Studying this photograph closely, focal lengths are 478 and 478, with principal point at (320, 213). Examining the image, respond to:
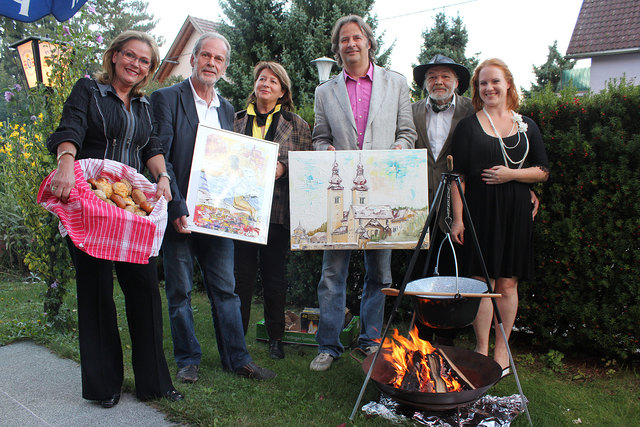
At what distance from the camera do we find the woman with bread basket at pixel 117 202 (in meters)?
2.84

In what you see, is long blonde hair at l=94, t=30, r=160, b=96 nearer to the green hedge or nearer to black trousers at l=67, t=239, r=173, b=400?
black trousers at l=67, t=239, r=173, b=400

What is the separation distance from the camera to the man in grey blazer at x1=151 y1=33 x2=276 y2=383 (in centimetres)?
335

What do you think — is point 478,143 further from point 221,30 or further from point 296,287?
point 221,30

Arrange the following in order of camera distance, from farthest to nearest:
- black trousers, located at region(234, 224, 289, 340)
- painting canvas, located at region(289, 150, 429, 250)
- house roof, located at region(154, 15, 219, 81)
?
house roof, located at region(154, 15, 219, 81) → black trousers, located at region(234, 224, 289, 340) → painting canvas, located at region(289, 150, 429, 250)

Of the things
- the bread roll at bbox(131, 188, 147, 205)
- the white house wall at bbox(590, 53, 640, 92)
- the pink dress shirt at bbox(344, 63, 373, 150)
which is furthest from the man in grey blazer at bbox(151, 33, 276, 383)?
the white house wall at bbox(590, 53, 640, 92)

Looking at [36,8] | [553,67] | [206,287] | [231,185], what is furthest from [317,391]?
[553,67]

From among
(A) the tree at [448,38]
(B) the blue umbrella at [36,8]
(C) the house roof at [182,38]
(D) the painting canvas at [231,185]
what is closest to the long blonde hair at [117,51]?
(D) the painting canvas at [231,185]

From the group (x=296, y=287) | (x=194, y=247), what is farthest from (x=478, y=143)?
(x=296, y=287)

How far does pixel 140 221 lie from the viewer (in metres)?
2.68

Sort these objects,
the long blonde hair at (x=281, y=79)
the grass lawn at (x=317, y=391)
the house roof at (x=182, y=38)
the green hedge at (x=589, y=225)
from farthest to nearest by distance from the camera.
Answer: the house roof at (x=182, y=38) → the long blonde hair at (x=281, y=79) → the green hedge at (x=589, y=225) → the grass lawn at (x=317, y=391)

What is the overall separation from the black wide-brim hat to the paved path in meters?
3.13

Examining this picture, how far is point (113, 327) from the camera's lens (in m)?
3.02

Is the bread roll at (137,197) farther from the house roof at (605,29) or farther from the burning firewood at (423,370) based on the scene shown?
the house roof at (605,29)

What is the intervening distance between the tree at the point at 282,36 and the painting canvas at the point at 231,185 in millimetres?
8568
